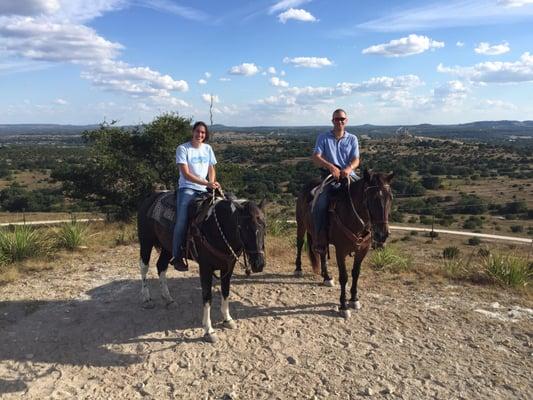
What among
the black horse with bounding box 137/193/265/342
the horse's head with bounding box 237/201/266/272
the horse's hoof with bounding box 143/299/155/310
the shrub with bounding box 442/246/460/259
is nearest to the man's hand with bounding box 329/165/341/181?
the black horse with bounding box 137/193/265/342

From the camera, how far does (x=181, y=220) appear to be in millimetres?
6070

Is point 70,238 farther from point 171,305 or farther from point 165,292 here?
point 171,305

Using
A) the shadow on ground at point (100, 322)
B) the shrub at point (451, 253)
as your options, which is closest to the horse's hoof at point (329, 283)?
the shadow on ground at point (100, 322)

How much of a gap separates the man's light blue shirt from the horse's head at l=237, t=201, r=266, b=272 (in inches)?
90.4

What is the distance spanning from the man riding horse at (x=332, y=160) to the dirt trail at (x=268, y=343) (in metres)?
1.25

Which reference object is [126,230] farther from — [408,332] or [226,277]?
[408,332]

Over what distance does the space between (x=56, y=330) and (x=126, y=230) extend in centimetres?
675

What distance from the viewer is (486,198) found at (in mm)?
64375

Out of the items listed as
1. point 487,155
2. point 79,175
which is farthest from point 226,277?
point 487,155

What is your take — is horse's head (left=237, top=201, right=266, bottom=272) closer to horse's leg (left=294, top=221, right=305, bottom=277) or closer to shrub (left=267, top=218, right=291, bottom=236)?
horse's leg (left=294, top=221, right=305, bottom=277)

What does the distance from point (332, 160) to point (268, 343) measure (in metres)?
→ 3.07

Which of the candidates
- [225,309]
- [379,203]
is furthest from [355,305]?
[225,309]

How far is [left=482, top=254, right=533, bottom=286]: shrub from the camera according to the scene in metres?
7.90

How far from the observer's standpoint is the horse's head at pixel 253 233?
514cm
